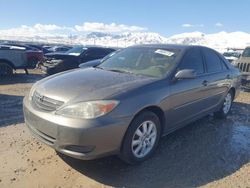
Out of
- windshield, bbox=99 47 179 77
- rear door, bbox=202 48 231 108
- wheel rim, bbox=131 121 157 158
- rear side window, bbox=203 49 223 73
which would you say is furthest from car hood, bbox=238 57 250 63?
wheel rim, bbox=131 121 157 158

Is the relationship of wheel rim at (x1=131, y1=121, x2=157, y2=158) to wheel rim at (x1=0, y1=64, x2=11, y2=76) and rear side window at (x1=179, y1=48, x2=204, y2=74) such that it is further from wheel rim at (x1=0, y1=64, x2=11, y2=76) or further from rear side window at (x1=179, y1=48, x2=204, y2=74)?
wheel rim at (x1=0, y1=64, x2=11, y2=76)

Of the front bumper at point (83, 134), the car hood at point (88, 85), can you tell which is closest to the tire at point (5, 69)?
the car hood at point (88, 85)

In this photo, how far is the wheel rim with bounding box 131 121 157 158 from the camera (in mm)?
4043

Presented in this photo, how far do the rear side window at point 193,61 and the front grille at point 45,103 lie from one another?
2.06 meters

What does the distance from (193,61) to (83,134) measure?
2.65 metres

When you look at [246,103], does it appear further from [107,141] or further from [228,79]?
[107,141]

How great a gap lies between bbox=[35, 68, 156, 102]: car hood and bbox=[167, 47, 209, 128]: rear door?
1.69 feet

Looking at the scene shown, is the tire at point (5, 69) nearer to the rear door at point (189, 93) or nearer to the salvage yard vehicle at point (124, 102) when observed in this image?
the salvage yard vehicle at point (124, 102)

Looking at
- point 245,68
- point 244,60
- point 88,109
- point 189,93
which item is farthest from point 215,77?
point 244,60

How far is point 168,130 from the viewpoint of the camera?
4.66 metres

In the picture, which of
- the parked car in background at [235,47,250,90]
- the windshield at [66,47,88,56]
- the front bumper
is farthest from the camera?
the windshield at [66,47,88,56]

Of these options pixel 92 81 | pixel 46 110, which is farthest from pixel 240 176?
pixel 46 110

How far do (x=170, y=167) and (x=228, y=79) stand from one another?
299 centimetres

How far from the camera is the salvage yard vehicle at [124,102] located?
11.7ft
